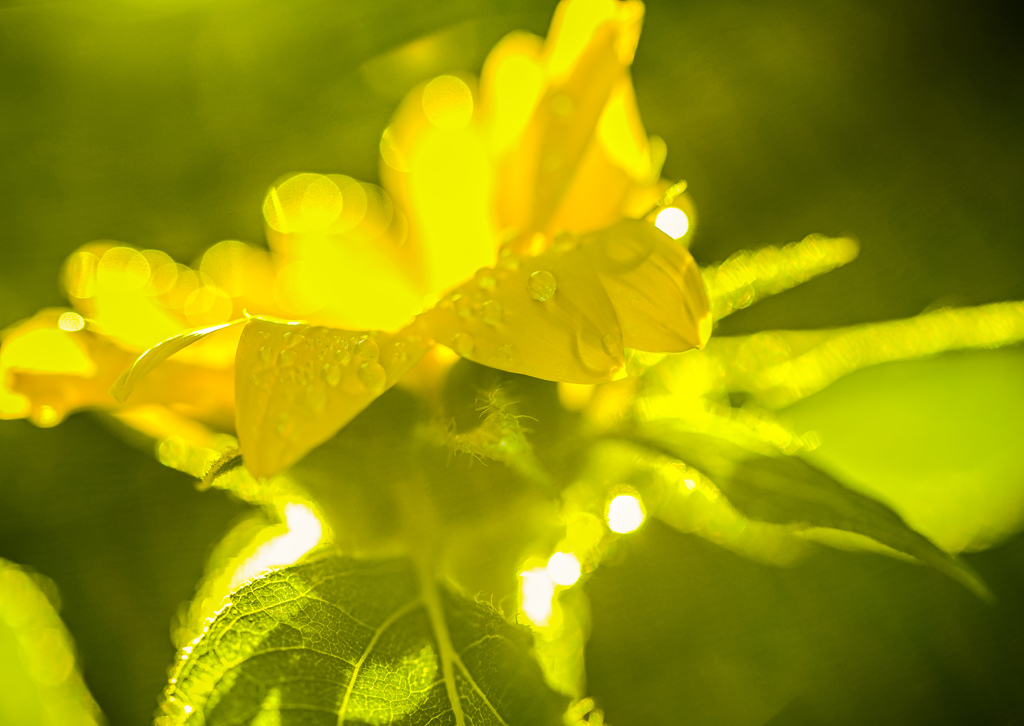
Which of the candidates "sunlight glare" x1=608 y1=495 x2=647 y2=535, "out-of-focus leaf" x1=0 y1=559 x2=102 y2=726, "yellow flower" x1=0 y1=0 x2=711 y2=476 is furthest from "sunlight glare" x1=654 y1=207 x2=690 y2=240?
"out-of-focus leaf" x1=0 y1=559 x2=102 y2=726

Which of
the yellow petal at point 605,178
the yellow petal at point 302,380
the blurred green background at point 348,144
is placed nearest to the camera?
the yellow petal at point 302,380

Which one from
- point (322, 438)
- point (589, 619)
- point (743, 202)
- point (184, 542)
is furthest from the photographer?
point (743, 202)

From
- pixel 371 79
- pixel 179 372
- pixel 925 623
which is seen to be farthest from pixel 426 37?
pixel 925 623

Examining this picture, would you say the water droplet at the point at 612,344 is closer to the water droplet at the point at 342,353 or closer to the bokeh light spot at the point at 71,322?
the water droplet at the point at 342,353

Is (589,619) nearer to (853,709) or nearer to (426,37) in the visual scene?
(853,709)

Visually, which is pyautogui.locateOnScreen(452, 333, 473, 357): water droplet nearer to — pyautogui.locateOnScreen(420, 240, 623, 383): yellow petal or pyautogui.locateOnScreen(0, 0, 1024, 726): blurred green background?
pyautogui.locateOnScreen(420, 240, 623, 383): yellow petal

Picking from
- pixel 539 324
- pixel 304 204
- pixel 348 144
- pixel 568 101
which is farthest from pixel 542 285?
pixel 348 144

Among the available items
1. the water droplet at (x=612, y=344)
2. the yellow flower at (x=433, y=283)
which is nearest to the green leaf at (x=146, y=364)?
the yellow flower at (x=433, y=283)
